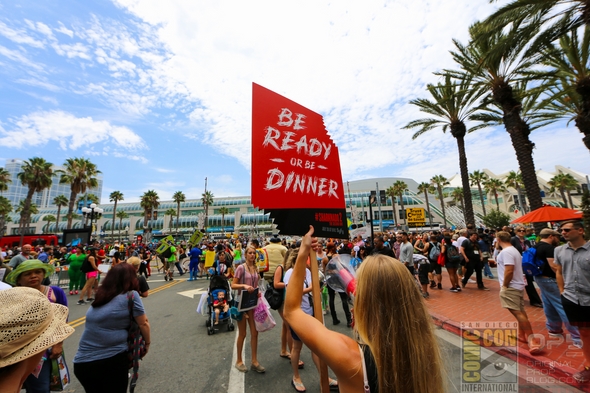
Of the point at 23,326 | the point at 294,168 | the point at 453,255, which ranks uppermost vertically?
the point at 294,168

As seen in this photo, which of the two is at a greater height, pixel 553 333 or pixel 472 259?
pixel 472 259

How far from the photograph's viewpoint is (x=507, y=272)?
4281mm

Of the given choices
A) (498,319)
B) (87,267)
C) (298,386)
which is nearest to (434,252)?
(498,319)

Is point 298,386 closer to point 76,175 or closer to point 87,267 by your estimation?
point 87,267

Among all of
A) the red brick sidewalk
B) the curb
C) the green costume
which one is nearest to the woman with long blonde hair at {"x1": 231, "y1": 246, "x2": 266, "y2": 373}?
the curb

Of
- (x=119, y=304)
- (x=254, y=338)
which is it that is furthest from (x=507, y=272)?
(x=119, y=304)

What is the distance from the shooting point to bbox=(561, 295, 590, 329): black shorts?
131 inches

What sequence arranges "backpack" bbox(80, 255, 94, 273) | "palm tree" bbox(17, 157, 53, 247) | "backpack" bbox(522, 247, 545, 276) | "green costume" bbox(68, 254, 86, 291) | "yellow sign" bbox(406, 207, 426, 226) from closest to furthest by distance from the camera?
1. "backpack" bbox(522, 247, 545, 276)
2. "backpack" bbox(80, 255, 94, 273)
3. "green costume" bbox(68, 254, 86, 291)
4. "yellow sign" bbox(406, 207, 426, 226)
5. "palm tree" bbox(17, 157, 53, 247)

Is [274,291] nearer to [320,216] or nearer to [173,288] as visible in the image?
[320,216]

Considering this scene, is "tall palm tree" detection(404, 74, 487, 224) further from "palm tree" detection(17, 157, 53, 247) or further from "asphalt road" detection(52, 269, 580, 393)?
"palm tree" detection(17, 157, 53, 247)

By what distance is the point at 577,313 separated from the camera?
11.2 ft

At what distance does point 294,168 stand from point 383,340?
1.47 meters

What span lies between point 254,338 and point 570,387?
4061 millimetres
